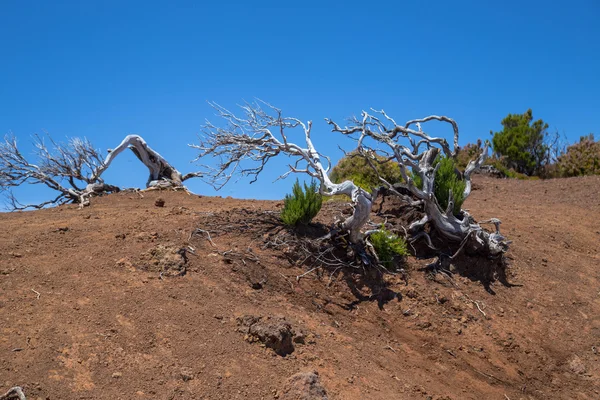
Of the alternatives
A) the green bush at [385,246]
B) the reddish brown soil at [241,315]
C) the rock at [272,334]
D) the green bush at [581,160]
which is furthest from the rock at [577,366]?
the green bush at [581,160]

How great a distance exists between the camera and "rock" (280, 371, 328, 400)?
17.2ft

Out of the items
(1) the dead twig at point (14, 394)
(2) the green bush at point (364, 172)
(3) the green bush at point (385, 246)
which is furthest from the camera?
(2) the green bush at point (364, 172)

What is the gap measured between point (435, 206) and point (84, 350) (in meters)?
5.07

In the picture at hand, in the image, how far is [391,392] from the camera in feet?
19.4

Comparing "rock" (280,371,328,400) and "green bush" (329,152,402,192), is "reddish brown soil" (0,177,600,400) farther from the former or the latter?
"green bush" (329,152,402,192)

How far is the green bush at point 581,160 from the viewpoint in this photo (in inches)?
743

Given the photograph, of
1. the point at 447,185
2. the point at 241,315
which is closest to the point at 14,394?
the point at 241,315

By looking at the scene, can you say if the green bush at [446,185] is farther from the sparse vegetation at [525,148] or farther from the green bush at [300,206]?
the sparse vegetation at [525,148]

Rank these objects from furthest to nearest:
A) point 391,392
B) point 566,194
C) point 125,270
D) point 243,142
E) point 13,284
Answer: point 566,194 < point 243,142 < point 125,270 < point 13,284 < point 391,392

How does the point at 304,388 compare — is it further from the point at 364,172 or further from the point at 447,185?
the point at 364,172

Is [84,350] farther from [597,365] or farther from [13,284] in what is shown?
[597,365]

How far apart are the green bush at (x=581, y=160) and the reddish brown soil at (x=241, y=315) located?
10088 millimetres

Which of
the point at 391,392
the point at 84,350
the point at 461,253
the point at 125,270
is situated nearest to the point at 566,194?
the point at 461,253

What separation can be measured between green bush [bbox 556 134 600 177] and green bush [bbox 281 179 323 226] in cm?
1315
